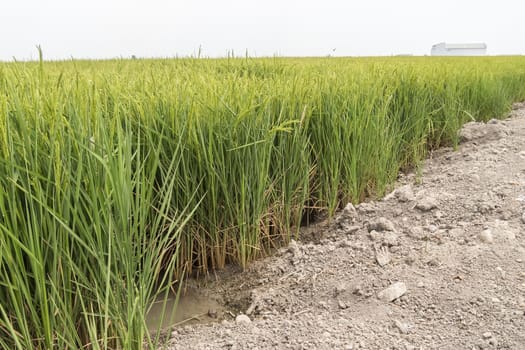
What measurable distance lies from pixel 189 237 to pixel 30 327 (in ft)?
1.96

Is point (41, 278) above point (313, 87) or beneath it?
beneath

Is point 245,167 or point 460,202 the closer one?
point 245,167

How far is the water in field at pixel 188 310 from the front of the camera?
4.74ft

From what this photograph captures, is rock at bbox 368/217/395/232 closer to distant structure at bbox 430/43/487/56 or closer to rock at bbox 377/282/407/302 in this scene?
rock at bbox 377/282/407/302

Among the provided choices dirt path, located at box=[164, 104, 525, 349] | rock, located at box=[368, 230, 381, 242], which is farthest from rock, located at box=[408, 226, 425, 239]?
rock, located at box=[368, 230, 381, 242]

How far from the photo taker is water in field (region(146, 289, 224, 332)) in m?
1.44

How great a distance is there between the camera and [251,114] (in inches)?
59.9

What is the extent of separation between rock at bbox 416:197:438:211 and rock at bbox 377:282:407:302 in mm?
563

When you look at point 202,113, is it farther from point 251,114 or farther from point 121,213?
point 121,213

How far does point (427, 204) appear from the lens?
71.3 inches

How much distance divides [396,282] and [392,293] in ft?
0.22

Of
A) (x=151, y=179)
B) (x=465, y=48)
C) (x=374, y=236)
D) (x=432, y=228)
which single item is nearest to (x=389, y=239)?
(x=374, y=236)

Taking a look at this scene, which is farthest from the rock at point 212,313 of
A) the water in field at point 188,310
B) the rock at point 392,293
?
the rock at point 392,293

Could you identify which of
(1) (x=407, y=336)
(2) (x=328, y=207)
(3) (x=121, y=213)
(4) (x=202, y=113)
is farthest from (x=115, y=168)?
(2) (x=328, y=207)
